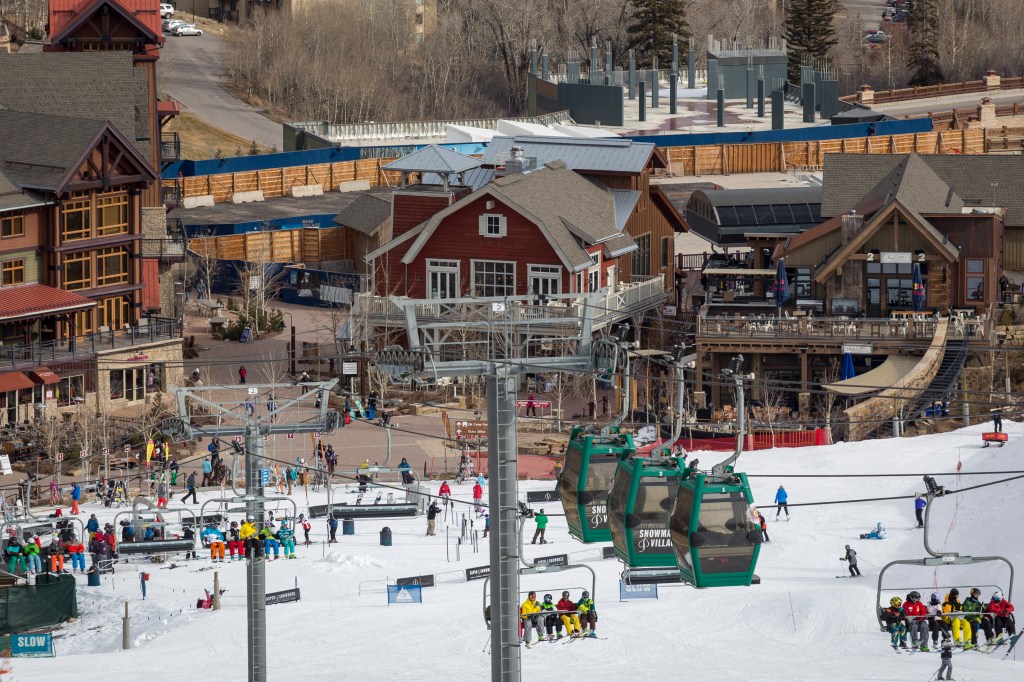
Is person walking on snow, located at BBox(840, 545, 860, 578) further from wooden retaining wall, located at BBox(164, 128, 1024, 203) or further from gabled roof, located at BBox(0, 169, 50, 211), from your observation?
wooden retaining wall, located at BBox(164, 128, 1024, 203)

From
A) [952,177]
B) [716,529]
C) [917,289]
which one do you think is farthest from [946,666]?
[952,177]

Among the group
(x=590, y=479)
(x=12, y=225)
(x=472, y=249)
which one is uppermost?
(x=12, y=225)

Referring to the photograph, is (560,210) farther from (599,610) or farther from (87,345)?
(599,610)

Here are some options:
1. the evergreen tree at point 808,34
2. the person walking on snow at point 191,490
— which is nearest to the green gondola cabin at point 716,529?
the person walking on snow at point 191,490

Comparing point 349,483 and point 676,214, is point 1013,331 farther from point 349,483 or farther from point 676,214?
point 349,483

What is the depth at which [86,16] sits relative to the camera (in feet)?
275

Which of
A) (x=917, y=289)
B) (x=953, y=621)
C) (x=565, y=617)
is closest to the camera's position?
(x=565, y=617)

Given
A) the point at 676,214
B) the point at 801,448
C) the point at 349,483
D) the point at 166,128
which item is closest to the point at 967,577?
the point at 801,448

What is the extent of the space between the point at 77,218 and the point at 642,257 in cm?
2128

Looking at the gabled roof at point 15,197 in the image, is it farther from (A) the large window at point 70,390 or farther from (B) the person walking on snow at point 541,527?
(B) the person walking on snow at point 541,527

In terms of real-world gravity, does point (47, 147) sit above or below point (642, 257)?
above

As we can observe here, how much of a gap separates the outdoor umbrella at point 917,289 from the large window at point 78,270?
1129 inches

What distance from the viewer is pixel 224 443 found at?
70375mm

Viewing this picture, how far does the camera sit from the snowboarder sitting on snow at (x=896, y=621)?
41.8 m
